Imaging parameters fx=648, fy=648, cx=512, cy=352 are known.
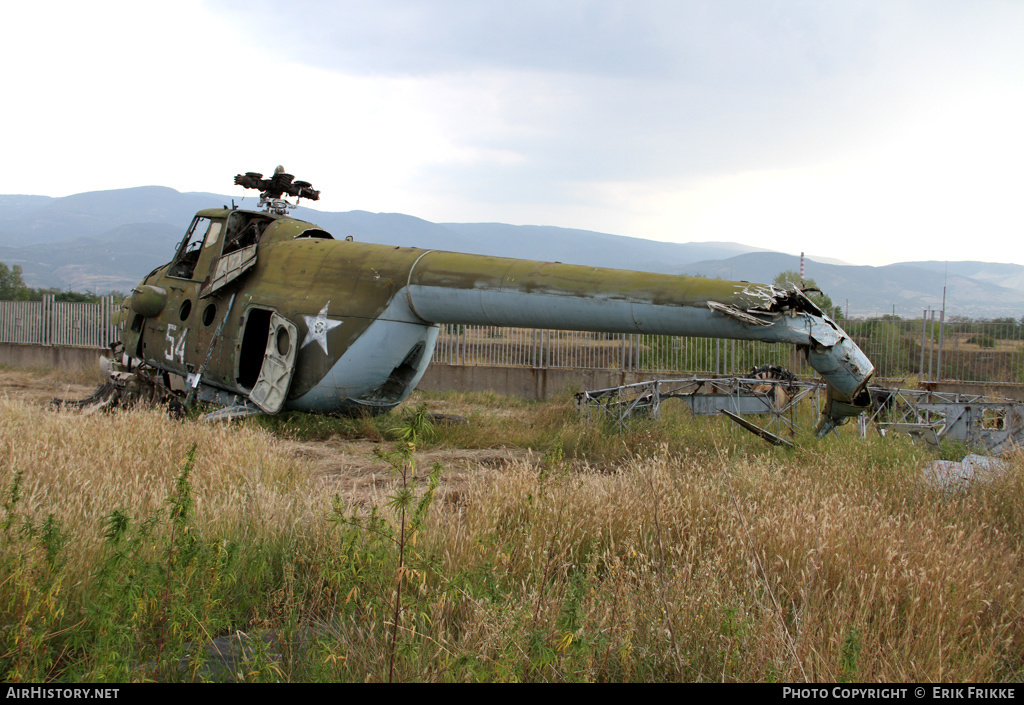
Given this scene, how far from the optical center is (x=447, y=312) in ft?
28.5

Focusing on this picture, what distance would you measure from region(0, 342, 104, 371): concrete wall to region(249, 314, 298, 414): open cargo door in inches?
588

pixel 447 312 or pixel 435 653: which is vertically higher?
pixel 447 312

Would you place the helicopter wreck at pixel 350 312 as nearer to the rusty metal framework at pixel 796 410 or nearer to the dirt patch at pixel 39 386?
the rusty metal framework at pixel 796 410

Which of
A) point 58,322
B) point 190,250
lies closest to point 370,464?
point 190,250

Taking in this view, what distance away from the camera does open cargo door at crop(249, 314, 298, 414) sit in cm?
901

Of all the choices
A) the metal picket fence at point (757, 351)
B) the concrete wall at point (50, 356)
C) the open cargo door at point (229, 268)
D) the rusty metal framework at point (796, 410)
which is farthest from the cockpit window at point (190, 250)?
the concrete wall at point (50, 356)

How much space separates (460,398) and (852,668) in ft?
44.8

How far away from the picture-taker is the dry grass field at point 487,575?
3.10 metres

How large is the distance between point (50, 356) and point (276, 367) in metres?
18.3

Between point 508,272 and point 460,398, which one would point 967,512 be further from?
point 460,398

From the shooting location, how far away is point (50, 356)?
2238 centimetres

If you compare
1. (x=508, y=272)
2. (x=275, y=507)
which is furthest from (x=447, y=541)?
(x=508, y=272)

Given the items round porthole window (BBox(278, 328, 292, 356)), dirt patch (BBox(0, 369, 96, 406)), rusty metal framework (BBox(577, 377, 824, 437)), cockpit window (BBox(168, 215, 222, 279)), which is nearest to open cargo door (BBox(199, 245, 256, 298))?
cockpit window (BBox(168, 215, 222, 279))

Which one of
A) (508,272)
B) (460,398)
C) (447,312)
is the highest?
(508,272)
